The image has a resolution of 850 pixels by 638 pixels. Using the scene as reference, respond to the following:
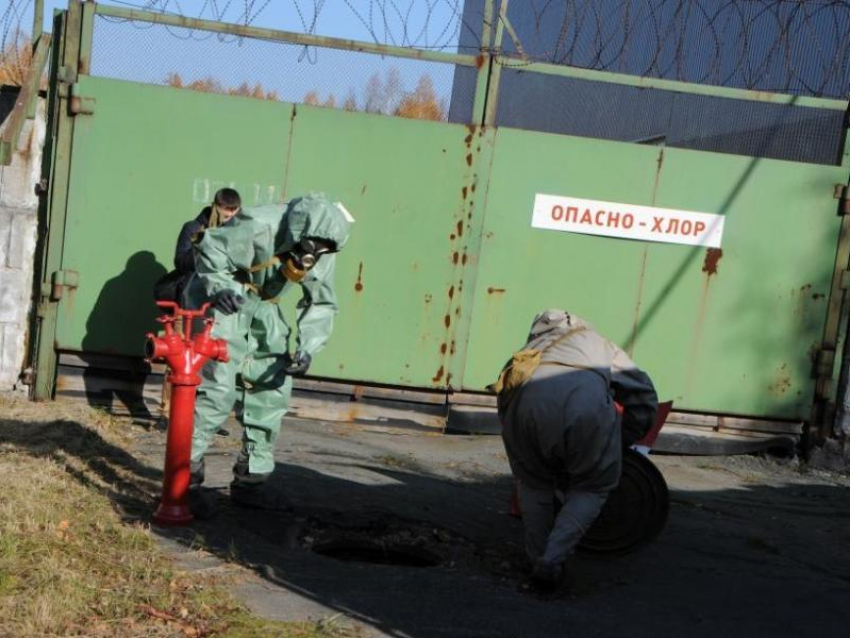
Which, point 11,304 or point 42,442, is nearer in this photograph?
point 42,442

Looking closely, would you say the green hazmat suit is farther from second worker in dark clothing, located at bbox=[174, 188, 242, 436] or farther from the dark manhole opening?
second worker in dark clothing, located at bbox=[174, 188, 242, 436]

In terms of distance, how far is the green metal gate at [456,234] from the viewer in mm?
7848

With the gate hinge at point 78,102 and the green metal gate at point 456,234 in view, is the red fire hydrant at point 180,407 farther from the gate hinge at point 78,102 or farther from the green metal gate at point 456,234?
the gate hinge at point 78,102

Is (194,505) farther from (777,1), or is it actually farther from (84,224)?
(777,1)

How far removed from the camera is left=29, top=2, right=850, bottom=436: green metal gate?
7848 millimetres

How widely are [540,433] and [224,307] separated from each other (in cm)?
163

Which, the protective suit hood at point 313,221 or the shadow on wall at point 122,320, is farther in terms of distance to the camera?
the shadow on wall at point 122,320

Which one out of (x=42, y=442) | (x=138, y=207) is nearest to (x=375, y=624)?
(x=42, y=442)

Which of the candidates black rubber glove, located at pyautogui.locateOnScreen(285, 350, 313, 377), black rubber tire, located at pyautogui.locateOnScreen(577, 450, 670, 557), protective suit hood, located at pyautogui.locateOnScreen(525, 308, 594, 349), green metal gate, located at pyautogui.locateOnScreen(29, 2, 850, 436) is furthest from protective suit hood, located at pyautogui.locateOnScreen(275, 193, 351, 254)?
green metal gate, located at pyautogui.locateOnScreen(29, 2, 850, 436)

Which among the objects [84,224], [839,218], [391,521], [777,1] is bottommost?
[391,521]

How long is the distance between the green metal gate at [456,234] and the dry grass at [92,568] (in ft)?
6.88

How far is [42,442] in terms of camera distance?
6.60 metres

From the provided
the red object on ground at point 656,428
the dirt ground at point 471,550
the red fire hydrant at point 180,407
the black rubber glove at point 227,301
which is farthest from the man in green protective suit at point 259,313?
the red object on ground at point 656,428

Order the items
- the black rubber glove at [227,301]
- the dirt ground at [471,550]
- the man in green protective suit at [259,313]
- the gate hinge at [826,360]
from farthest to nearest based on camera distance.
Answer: the gate hinge at [826,360], the man in green protective suit at [259,313], the black rubber glove at [227,301], the dirt ground at [471,550]
